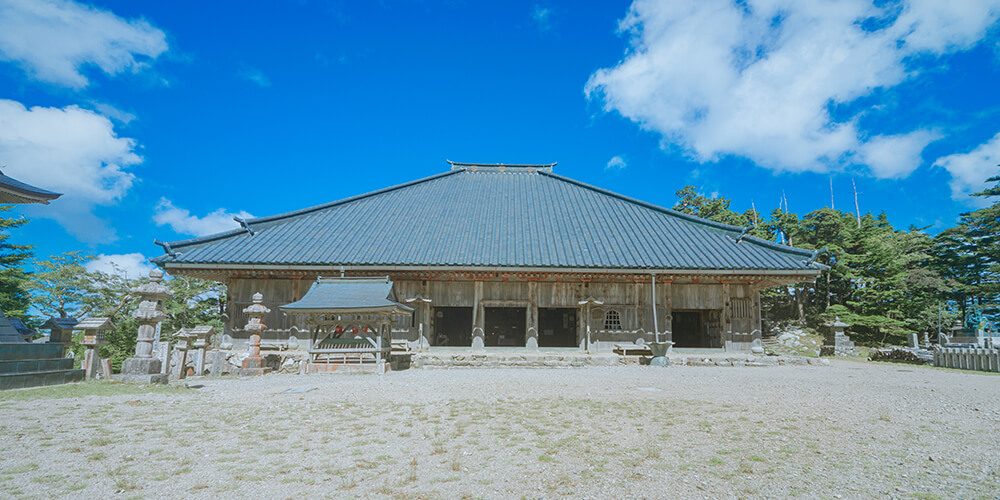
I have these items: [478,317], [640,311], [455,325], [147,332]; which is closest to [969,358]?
[640,311]

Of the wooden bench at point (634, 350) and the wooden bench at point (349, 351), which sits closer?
the wooden bench at point (349, 351)

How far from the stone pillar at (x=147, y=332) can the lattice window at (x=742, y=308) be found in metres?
17.4

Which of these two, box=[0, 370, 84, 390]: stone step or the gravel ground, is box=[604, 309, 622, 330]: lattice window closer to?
the gravel ground

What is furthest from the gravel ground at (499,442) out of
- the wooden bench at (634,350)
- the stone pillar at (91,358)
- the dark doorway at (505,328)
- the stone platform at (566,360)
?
the dark doorway at (505,328)

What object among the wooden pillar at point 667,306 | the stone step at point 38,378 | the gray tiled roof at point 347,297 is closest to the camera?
the stone step at point 38,378

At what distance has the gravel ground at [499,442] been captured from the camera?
13.7ft

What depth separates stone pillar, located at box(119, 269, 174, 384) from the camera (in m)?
10.7

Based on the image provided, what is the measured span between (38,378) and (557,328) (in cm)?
1900

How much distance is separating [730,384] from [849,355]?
16209mm

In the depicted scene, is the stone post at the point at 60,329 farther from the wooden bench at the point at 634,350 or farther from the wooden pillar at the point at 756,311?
the wooden pillar at the point at 756,311

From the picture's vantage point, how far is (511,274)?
17.4 metres

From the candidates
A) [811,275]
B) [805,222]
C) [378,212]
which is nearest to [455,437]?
[811,275]

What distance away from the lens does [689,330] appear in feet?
74.3

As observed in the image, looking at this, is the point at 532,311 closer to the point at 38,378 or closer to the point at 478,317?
the point at 478,317
